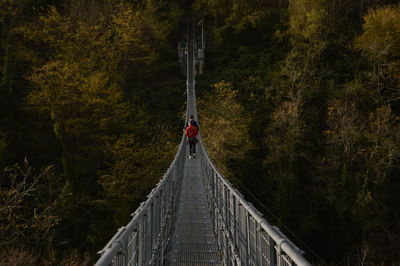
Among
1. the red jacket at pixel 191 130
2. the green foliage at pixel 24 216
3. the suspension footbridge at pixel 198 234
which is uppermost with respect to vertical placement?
the red jacket at pixel 191 130

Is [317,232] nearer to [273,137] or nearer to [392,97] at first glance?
[273,137]

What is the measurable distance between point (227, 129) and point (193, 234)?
43.1ft

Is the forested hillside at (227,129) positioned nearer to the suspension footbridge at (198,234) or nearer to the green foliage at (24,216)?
the green foliage at (24,216)

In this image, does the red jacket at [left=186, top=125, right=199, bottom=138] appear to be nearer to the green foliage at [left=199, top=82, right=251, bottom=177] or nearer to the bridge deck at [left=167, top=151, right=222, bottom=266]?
the bridge deck at [left=167, top=151, right=222, bottom=266]

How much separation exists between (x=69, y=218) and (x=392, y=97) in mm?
20918

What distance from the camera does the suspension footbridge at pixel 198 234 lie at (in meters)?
2.28

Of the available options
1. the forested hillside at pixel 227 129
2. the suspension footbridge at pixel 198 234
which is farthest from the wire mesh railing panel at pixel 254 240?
the forested hillside at pixel 227 129

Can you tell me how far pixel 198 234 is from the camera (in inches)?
256

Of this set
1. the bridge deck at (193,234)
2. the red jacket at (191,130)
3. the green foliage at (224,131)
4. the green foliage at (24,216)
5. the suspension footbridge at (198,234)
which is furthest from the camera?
the green foliage at (224,131)

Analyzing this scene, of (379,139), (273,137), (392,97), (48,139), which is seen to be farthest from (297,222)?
(48,139)

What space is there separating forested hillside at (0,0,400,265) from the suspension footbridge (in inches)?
348

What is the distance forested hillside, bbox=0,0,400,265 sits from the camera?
17703 millimetres

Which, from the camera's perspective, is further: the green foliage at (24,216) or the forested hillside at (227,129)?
the forested hillside at (227,129)

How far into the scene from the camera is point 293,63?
2498 cm
